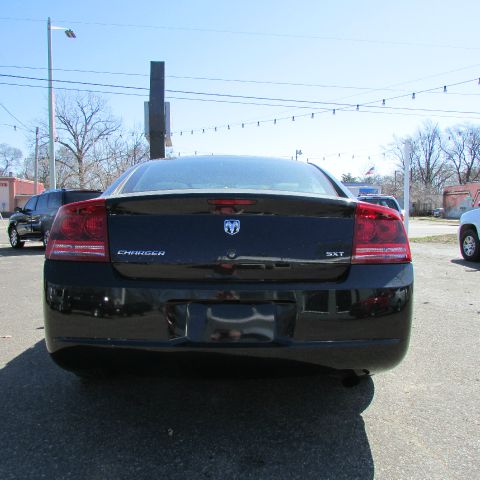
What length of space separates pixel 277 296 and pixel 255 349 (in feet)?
0.85

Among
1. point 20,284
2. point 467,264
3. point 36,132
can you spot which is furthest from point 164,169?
point 36,132

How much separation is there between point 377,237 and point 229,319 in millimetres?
855

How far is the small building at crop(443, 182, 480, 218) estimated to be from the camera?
188ft

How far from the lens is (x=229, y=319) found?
6.80 ft

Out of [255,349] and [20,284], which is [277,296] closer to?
[255,349]

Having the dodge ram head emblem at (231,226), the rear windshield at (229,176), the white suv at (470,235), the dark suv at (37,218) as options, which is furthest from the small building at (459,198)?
the dodge ram head emblem at (231,226)

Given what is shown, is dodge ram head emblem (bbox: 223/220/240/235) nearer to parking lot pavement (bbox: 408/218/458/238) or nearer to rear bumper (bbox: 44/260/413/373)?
rear bumper (bbox: 44/260/413/373)

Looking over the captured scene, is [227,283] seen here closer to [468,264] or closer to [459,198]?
[468,264]

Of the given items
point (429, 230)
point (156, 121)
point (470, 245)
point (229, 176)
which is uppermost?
point (156, 121)

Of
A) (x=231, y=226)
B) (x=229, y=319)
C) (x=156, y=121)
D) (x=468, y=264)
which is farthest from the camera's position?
(x=156, y=121)

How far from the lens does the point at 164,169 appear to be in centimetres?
317

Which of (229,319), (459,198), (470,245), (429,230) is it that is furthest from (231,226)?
(459,198)

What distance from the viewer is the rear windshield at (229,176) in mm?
2814

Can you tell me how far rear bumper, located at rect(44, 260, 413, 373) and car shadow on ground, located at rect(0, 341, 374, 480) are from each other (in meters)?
0.28
